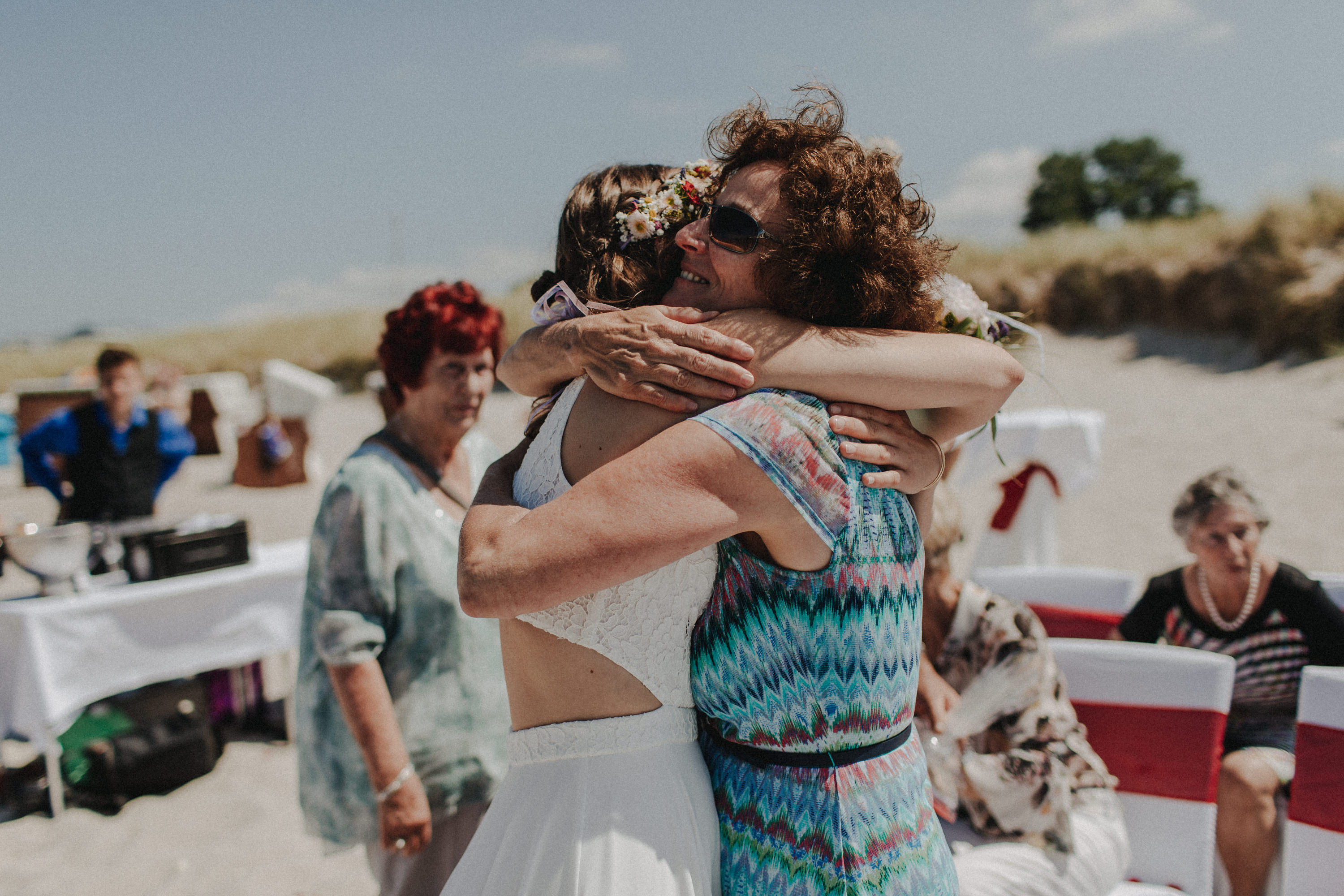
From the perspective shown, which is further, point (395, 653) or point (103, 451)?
point (103, 451)

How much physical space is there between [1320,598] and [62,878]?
520 centimetres

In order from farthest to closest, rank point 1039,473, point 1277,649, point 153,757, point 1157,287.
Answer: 1. point 1157,287
2. point 1039,473
3. point 153,757
4. point 1277,649

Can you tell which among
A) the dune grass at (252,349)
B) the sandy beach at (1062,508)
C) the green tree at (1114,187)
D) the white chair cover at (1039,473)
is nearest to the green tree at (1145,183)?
the green tree at (1114,187)

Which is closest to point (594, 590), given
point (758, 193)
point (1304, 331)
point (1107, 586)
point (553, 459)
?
point (553, 459)

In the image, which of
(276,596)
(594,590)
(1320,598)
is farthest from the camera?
(276,596)

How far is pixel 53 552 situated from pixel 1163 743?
4649 mm

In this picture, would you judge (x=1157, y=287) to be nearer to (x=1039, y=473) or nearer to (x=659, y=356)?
(x=1039, y=473)

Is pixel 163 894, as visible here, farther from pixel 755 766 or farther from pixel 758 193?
pixel 758 193

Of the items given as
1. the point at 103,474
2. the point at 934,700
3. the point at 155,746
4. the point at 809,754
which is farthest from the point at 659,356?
the point at 103,474

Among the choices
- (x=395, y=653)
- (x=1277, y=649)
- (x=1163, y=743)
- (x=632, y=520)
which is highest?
(x=632, y=520)

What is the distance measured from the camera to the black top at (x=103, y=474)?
5.43 meters

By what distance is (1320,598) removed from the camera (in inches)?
125

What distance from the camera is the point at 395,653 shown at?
2217 mm

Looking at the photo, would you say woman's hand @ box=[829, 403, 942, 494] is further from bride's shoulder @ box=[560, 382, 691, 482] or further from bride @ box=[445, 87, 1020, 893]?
bride's shoulder @ box=[560, 382, 691, 482]
